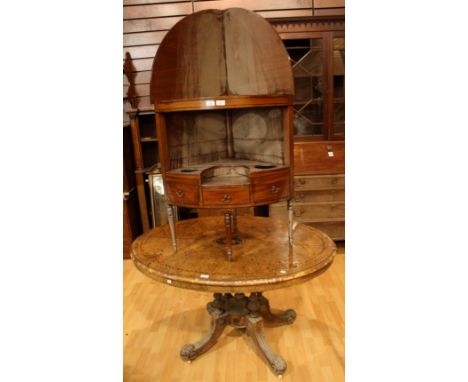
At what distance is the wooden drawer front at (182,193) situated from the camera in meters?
1.62

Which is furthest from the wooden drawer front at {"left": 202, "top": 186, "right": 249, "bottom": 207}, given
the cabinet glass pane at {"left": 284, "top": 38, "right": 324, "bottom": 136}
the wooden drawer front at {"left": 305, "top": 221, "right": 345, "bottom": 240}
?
the cabinet glass pane at {"left": 284, "top": 38, "right": 324, "bottom": 136}

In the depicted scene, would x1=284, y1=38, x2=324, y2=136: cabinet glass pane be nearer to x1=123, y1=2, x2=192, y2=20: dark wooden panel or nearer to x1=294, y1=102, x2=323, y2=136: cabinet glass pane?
x1=294, y1=102, x2=323, y2=136: cabinet glass pane

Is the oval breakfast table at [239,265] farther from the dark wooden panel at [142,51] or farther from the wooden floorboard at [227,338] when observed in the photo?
the dark wooden panel at [142,51]

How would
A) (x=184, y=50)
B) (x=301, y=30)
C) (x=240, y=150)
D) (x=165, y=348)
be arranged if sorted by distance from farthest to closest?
(x=301, y=30) → (x=240, y=150) → (x=165, y=348) → (x=184, y=50)

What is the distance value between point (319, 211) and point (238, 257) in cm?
152

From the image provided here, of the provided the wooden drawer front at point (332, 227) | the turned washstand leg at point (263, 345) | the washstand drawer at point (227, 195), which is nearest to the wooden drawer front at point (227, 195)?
the washstand drawer at point (227, 195)

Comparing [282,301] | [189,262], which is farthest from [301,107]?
[189,262]

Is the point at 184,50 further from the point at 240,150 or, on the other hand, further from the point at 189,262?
the point at 189,262

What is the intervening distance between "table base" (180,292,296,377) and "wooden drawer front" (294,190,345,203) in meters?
1.24

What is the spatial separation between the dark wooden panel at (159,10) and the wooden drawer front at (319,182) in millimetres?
1763

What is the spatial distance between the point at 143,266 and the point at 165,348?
59 cm

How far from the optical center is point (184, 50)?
182 cm

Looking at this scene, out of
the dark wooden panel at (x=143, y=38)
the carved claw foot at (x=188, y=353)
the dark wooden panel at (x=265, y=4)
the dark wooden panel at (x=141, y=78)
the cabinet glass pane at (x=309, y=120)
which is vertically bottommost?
the carved claw foot at (x=188, y=353)
